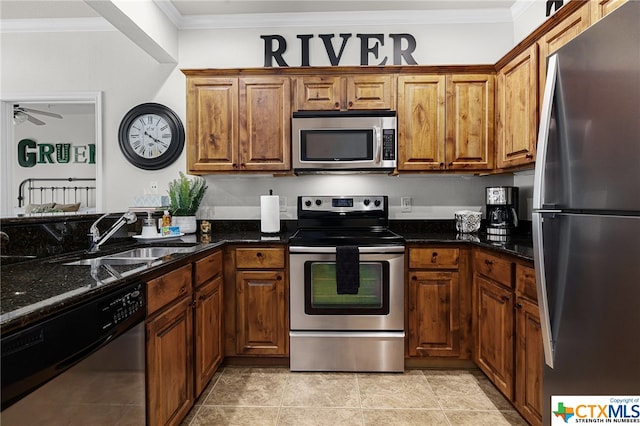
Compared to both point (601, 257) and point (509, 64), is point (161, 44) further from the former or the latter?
point (601, 257)

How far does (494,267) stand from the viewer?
2.24 metres

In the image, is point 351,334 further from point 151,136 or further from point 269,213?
point 151,136

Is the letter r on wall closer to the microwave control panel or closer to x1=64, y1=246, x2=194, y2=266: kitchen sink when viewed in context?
the microwave control panel

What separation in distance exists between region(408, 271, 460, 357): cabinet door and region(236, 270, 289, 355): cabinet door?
0.94 metres

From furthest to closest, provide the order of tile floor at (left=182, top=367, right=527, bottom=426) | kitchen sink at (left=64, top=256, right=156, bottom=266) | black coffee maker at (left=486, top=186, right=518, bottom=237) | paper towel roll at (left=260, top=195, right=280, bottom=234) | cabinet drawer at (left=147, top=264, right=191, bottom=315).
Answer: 1. paper towel roll at (left=260, top=195, right=280, bottom=234)
2. black coffee maker at (left=486, top=186, right=518, bottom=237)
3. tile floor at (left=182, top=367, right=527, bottom=426)
4. kitchen sink at (left=64, top=256, right=156, bottom=266)
5. cabinet drawer at (left=147, top=264, right=191, bottom=315)

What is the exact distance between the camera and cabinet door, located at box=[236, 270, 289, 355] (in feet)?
8.63

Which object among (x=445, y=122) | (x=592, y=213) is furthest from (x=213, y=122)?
(x=592, y=213)

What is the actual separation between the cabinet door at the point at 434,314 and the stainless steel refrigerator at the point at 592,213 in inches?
44.6

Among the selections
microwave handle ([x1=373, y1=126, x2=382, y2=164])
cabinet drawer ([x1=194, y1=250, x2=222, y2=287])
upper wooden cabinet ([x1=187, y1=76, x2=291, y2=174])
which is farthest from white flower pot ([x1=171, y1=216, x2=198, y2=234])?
microwave handle ([x1=373, y1=126, x2=382, y2=164])

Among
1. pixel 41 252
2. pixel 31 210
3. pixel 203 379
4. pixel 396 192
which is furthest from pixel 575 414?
pixel 31 210

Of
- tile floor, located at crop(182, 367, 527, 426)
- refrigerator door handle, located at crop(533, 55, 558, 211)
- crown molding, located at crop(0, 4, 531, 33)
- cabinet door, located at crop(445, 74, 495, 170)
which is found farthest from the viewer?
crown molding, located at crop(0, 4, 531, 33)

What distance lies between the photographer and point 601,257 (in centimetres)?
116

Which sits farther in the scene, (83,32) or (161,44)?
(83,32)

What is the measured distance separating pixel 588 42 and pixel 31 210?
432cm
